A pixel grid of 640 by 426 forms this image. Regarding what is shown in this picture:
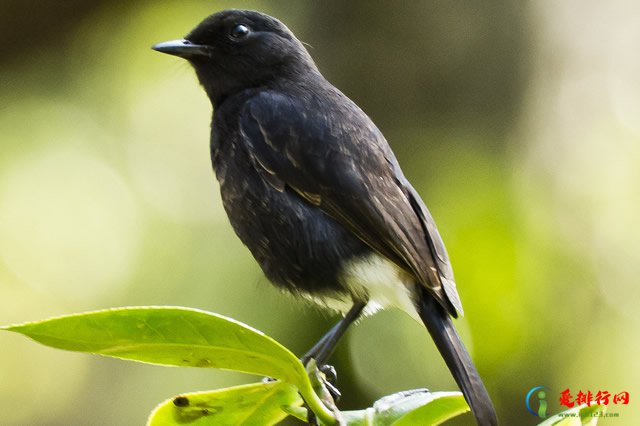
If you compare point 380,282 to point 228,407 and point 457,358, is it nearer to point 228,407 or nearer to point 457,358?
point 457,358

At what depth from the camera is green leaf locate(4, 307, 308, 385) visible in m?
1.84

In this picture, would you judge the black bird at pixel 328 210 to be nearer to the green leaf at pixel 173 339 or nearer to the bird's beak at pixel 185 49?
the bird's beak at pixel 185 49

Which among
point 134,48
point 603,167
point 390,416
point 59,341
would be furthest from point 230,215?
point 134,48

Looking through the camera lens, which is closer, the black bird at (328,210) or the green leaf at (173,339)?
the green leaf at (173,339)

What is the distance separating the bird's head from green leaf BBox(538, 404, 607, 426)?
2462 millimetres

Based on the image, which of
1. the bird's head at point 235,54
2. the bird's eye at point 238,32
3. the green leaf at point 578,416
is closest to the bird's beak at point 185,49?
the bird's head at point 235,54

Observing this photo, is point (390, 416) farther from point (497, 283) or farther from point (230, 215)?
point (497, 283)

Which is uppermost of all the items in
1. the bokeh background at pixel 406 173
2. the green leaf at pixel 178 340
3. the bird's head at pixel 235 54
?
the bird's head at pixel 235 54

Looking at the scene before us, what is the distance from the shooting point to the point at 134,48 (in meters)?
7.56

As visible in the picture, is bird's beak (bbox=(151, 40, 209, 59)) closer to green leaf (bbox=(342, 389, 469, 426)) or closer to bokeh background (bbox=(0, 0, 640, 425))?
bokeh background (bbox=(0, 0, 640, 425))

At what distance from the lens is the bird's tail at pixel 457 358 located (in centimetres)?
252

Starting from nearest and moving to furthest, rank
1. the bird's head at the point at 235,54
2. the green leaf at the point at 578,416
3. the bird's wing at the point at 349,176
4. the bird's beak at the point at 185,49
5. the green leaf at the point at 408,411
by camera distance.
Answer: the green leaf at the point at 578,416
the green leaf at the point at 408,411
the bird's wing at the point at 349,176
the bird's beak at the point at 185,49
the bird's head at the point at 235,54

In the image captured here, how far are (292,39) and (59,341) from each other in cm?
276

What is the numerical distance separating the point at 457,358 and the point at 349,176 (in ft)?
2.95
